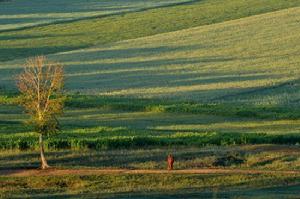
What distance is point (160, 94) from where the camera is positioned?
6706 cm

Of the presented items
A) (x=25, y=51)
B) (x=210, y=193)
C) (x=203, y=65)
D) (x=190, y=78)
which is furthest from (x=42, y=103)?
(x=25, y=51)

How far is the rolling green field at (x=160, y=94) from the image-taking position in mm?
41812

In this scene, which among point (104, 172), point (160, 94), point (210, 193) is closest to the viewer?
point (210, 193)

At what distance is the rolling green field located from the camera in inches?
1646

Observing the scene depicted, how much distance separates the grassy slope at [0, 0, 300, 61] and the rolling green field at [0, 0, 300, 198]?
11 cm

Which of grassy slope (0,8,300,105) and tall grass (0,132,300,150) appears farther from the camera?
grassy slope (0,8,300,105)

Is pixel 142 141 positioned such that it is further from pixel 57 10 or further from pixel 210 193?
pixel 57 10

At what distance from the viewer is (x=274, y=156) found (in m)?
46.2

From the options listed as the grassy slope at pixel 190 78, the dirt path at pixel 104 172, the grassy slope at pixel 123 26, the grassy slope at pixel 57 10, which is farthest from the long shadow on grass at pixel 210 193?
the grassy slope at pixel 57 10

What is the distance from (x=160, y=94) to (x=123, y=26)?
103 ft

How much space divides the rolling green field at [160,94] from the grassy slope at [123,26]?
11 cm

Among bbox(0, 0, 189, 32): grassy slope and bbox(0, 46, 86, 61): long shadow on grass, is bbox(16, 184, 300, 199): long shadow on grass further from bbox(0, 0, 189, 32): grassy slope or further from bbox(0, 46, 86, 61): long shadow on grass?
bbox(0, 0, 189, 32): grassy slope

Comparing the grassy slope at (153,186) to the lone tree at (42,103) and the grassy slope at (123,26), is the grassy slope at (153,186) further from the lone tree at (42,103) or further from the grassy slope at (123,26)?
the grassy slope at (123,26)

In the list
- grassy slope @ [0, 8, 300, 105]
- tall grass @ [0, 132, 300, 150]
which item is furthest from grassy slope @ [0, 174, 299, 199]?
grassy slope @ [0, 8, 300, 105]
